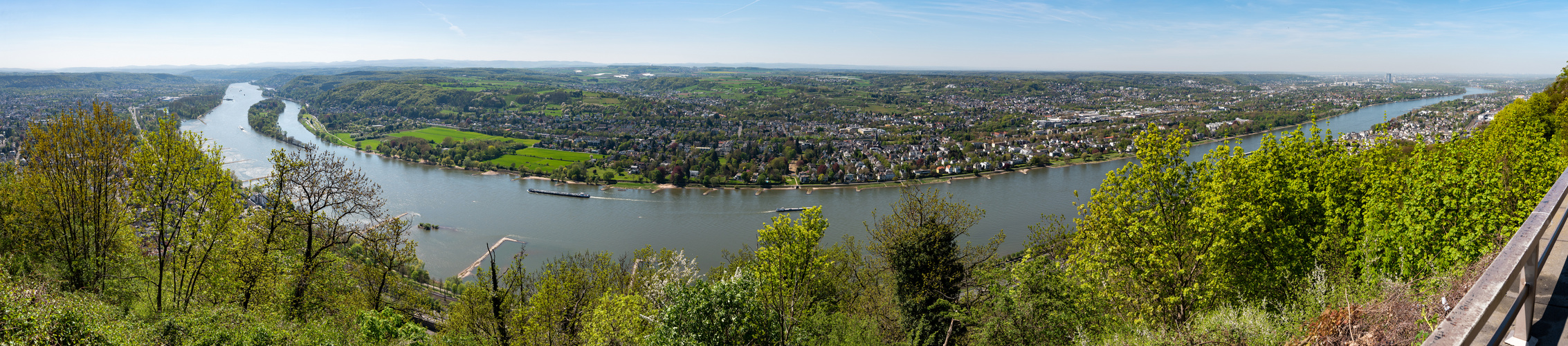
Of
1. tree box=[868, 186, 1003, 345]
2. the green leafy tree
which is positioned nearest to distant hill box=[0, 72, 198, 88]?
the green leafy tree

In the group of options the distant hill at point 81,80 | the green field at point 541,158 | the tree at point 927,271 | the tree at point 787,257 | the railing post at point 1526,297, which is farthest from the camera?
the distant hill at point 81,80

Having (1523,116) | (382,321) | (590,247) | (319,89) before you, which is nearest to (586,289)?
(382,321)

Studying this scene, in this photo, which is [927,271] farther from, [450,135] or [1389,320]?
[450,135]

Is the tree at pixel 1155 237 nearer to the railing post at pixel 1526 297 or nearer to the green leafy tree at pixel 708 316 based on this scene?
the green leafy tree at pixel 708 316

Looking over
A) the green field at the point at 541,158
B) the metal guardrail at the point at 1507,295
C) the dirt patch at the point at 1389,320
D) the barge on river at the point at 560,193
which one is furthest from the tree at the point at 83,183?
the green field at the point at 541,158

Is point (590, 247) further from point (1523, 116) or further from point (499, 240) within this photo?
point (1523, 116)

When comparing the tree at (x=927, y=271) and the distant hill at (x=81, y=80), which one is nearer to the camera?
the tree at (x=927, y=271)

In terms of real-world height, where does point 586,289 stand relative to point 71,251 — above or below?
below
